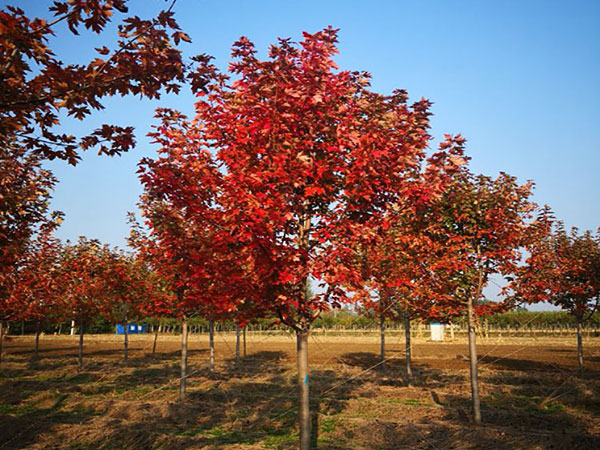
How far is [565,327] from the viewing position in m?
67.4

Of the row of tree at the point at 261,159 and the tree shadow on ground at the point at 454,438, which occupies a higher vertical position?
the row of tree at the point at 261,159

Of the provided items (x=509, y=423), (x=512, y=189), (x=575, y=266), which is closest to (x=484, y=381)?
(x=575, y=266)

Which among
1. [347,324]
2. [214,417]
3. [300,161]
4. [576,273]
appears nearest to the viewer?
[300,161]

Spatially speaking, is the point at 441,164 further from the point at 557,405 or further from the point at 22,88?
the point at 557,405

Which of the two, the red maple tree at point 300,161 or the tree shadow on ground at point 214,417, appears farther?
the tree shadow on ground at point 214,417

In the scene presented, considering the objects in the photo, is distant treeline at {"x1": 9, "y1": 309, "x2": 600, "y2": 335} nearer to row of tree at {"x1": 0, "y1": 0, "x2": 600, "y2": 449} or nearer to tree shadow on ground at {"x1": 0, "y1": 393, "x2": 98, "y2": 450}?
tree shadow on ground at {"x1": 0, "y1": 393, "x2": 98, "y2": 450}

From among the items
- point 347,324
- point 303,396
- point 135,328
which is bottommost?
point 135,328

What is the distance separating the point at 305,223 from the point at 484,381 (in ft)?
46.9

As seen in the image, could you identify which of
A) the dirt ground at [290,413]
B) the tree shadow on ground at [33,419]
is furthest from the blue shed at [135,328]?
the tree shadow on ground at [33,419]

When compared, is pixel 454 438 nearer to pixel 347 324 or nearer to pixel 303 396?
pixel 303 396

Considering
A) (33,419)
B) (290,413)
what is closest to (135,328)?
(33,419)

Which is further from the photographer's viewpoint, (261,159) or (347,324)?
(347,324)

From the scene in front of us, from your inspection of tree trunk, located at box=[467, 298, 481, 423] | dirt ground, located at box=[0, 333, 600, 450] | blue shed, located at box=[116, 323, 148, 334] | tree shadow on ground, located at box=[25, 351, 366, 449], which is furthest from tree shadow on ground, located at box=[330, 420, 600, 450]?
blue shed, located at box=[116, 323, 148, 334]

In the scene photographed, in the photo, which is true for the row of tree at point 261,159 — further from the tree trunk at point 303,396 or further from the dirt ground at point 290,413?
the dirt ground at point 290,413
